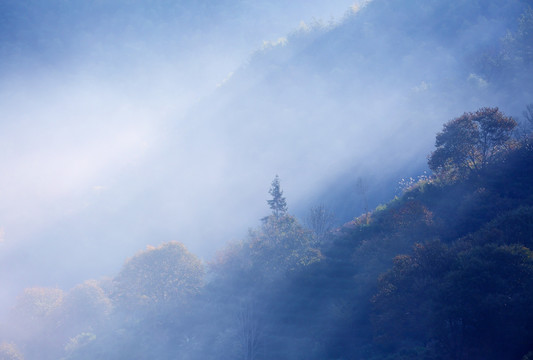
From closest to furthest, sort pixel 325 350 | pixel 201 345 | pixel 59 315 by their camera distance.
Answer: pixel 325 350 → pixel 201 345 → pixel 59 315

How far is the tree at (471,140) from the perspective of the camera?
42562mm

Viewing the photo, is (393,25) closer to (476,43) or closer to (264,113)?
(476,43)

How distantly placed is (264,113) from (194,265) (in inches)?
4745

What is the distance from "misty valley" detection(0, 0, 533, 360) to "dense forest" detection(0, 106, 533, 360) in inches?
7.6

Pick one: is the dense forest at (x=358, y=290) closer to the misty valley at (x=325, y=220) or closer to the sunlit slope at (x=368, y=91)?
the misty valley at (x=325, y=220)

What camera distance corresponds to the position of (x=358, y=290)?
36.2 m

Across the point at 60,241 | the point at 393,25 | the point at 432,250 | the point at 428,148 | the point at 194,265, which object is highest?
the point at 393,25

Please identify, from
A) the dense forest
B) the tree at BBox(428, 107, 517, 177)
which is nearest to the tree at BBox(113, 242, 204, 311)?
the dense forest

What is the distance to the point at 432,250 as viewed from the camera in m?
27.9

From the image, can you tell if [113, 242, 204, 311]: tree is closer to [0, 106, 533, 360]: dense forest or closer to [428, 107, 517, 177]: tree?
[0, 106, 533, 360]: dense forest

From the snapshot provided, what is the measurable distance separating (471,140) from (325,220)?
86.8ft

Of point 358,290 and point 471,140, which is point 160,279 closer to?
point 358,290

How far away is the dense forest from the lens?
22.5 m

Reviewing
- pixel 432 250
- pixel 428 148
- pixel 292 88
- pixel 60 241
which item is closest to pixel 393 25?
pixel 292 88
